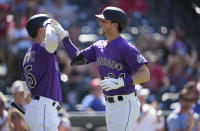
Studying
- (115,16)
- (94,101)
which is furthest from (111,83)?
(94,101)

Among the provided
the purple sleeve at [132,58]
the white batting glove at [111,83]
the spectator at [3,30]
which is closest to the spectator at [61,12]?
the spectator at [3,30]

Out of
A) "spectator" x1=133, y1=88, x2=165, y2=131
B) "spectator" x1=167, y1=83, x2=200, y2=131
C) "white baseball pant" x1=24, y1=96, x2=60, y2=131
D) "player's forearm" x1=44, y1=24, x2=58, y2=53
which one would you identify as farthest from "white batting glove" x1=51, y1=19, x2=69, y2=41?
"spectator" x1=167, y1=83, x2=200, y2=131

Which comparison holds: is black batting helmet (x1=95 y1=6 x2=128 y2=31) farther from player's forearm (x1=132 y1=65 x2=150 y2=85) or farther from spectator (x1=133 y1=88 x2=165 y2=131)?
spectator (x1=133 y1=88 x2=165 y2=131)

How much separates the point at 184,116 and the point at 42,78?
3333 mm

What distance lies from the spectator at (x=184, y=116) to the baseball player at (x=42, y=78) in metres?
3.10

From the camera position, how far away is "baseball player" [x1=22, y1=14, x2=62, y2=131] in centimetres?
605

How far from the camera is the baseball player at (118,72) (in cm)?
584

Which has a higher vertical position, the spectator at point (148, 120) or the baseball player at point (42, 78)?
the baseball player at point (42, 78)

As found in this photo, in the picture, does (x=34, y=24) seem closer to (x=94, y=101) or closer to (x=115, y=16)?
(x=115, y=16)

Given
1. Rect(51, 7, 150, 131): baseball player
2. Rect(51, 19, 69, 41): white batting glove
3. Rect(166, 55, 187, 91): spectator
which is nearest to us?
Rect(51, 7, 150, 131): baseball player

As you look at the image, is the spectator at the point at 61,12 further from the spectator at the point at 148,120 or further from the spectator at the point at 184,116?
the spectator at the point at 184,116

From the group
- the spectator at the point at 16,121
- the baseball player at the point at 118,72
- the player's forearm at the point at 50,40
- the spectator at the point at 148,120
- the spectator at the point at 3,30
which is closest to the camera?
the baseball player at the point at 118,72

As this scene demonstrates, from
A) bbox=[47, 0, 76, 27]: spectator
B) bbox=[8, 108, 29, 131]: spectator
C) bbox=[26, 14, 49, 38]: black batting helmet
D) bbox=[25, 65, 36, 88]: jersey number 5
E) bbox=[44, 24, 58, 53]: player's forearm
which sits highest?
bbox=[47, 0, 76, 27]: spectator

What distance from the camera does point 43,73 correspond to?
20.2 feet
